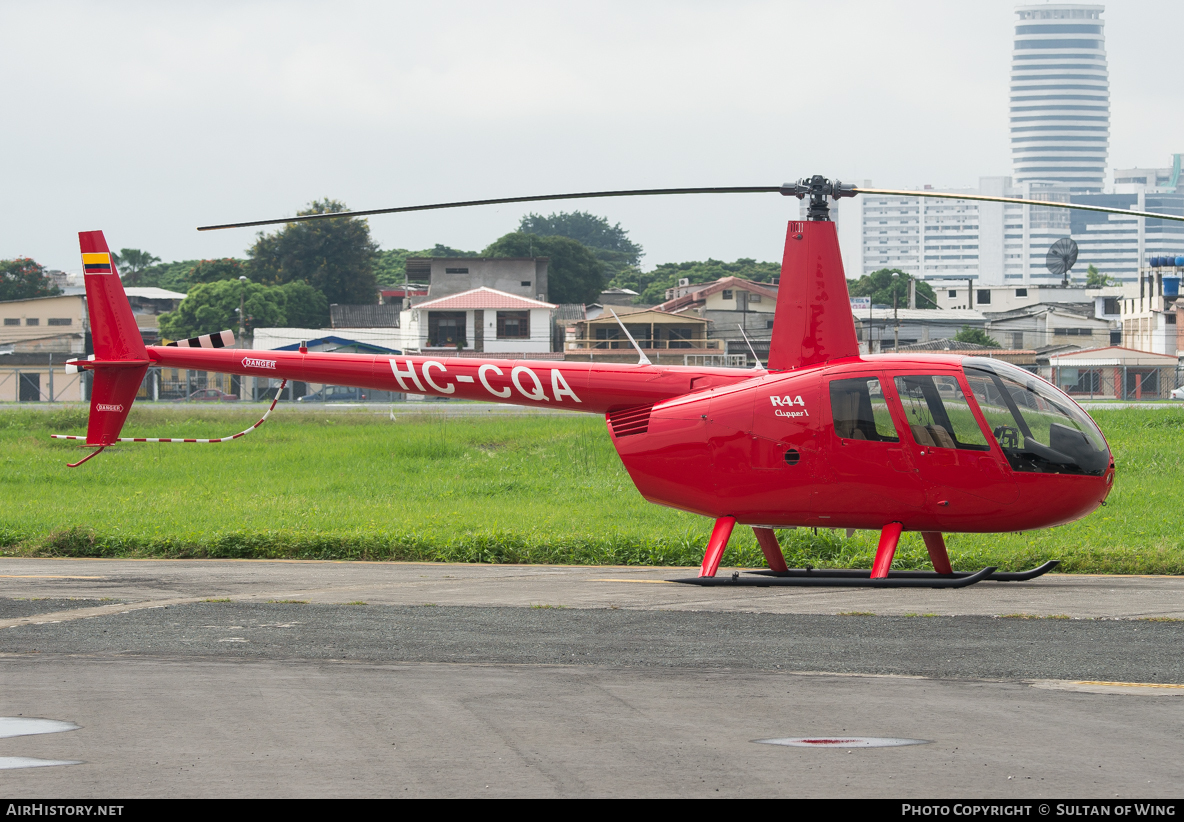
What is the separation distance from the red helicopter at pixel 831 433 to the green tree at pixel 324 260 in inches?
3042

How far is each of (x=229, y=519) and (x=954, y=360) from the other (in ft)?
37.3

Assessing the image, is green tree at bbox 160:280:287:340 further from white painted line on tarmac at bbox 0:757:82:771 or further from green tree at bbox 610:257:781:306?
white painted line on tarmac at bbox 0:757:82:771

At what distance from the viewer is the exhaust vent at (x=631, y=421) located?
12.2m

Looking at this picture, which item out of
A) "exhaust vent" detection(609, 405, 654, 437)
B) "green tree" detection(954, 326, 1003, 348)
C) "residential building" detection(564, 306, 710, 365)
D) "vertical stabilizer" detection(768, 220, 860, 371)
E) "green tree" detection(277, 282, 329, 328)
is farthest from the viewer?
"green tree" detection(277, 282, 329, 328)

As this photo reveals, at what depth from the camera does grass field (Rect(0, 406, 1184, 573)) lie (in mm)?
14398

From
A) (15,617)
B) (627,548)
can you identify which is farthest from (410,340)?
(15,617)

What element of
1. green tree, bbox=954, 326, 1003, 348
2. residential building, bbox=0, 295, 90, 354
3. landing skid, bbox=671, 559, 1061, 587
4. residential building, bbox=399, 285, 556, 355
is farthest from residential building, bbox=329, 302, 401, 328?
landing skid, bbox=671, 559, 1061, 587

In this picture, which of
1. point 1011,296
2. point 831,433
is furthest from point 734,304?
point 831,433

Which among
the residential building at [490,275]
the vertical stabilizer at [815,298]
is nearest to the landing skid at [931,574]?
the vertical stabilizer at [815,298]

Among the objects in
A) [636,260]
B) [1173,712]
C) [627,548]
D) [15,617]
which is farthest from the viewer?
[636,260]

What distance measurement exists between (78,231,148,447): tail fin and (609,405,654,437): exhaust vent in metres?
6.13

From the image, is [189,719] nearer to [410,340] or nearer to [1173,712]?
[1173,712]

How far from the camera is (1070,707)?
649 cm

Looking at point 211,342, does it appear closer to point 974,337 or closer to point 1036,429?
point 1036,429
